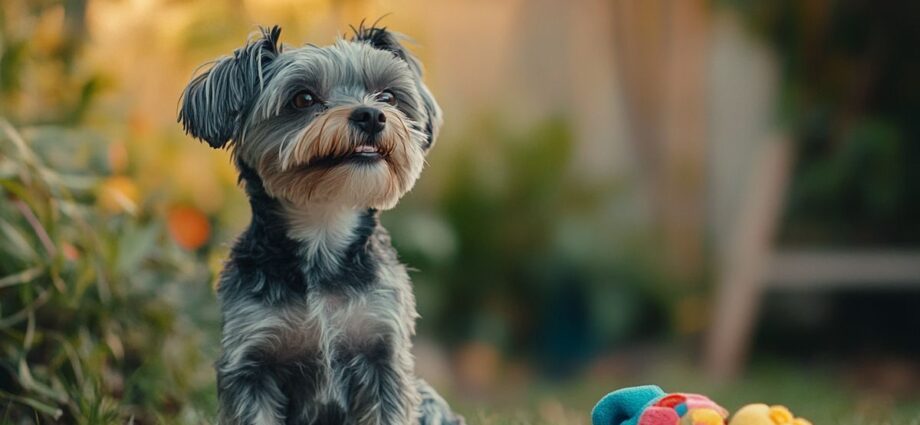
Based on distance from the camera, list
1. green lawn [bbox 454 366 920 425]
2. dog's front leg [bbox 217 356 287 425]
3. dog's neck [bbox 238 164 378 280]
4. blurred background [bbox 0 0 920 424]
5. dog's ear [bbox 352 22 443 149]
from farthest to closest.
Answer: blurred background [bbox 0 0 920 424] → green lawn [bbox 454 366 920 425] → dog's ear [bbox 352 22 443 149] → dog's neck [bbox 238 164 378 280] → dog's front leg [bbox 217 356 287 425]

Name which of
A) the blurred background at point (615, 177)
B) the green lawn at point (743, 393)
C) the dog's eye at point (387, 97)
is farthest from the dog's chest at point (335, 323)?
the green lawn at point (743, 393)

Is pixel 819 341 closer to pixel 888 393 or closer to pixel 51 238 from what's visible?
pixel 888 393

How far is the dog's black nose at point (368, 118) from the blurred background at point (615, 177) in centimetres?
272

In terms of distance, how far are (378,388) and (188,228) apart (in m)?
3.10

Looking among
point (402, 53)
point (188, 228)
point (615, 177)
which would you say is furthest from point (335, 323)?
point (615, 177)

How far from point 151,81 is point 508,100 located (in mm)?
2195

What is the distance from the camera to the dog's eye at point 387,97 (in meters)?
2.59

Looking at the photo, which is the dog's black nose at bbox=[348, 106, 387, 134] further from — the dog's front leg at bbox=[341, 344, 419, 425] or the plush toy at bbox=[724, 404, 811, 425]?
the plush toy at bbox=[724, 404, 811, 425]

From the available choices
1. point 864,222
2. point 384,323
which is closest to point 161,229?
point 384,323

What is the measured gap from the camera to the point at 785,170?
6.52 meters

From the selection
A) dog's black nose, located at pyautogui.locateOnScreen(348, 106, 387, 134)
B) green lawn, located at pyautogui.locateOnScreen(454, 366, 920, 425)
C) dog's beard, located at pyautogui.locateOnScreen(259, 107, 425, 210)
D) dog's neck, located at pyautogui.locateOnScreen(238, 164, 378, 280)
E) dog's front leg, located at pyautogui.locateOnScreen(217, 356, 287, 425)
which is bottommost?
green lawn, located at pyautogui.locateOnScreen(454, 366, 920, 425)

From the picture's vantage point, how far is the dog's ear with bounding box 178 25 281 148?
2.53 metres

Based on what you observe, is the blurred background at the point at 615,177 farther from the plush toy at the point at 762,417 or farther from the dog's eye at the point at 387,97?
the plush toy at the point at 762,417

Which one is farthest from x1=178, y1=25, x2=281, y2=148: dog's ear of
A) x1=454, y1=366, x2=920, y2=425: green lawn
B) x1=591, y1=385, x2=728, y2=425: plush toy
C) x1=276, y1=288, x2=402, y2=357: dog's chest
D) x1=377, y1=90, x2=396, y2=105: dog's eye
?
x1=454, y1=366, x2=920, y2=425: green lawn
